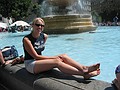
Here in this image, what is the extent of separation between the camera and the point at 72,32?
21.6 meters

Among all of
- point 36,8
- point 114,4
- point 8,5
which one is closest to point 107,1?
point 114,4

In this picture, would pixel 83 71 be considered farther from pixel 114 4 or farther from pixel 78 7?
pixel 114 4

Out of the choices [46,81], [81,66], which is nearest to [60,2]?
[81,66]

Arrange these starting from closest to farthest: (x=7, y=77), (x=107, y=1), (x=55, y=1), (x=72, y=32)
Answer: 1. (x=7, y=77)
2. (x=72, y=32)
3. (x=55, y=1)
4. (x=107, y=1)

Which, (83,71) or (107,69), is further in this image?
(107,69)

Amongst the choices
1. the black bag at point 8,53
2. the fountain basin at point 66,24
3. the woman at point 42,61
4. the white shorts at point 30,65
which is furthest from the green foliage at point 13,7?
the white shorts at point 30,65

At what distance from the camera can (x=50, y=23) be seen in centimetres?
2242

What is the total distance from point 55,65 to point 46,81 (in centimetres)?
50

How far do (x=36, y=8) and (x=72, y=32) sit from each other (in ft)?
136

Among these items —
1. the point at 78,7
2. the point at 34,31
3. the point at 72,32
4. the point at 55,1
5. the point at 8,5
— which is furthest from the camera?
the point at 8,5

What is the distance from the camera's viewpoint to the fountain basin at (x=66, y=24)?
2159cm

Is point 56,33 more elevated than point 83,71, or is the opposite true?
point 83,71

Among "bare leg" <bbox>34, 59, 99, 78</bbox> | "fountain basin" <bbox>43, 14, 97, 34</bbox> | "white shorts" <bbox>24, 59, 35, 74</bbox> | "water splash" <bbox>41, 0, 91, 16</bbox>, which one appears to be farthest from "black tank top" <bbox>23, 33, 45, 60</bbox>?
"water splash" <bbox>41, 0, 91, 16</bbox>

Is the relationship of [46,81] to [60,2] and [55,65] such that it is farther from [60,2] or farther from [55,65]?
[60,2]
